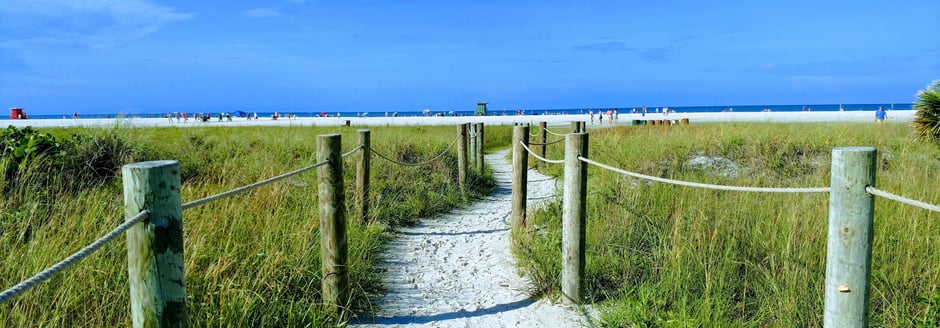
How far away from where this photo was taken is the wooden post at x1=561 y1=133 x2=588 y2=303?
13.4 ft

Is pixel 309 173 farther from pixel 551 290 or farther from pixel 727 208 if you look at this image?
pixel 727 208

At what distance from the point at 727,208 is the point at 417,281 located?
7.80 feet

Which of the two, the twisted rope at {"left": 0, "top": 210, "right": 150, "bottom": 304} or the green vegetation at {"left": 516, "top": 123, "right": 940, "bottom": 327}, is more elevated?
the twisted rope at {"left": 0, "top": 210, "right": 150, "bottom": 304}

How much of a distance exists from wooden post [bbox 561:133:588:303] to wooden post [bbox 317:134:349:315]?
1440 millimetres

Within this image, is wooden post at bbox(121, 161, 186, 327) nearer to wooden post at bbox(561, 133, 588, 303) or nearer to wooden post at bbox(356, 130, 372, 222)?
wooden post at bbox(561, 133, 588, 303)

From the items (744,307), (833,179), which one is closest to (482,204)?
(744,307)

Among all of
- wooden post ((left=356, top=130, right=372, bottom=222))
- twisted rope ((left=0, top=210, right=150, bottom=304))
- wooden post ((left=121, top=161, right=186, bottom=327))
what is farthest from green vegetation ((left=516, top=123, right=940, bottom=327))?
twisted rope ((left=0, top=210, right=150, bottom=304))

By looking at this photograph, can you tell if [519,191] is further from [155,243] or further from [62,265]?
[62,265]

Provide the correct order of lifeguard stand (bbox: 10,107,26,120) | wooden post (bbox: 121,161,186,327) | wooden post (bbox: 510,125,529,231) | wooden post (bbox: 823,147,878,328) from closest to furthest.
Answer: wooden post (bbox: 121,161,186,327)
wooden post (bbox: 823,147,878,328)
wooden post (bbox: 510,125,529,231)
lifeguard stand (bbox: 10,107,26,120)

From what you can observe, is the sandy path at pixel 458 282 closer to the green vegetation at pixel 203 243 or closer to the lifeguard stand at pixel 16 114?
the green vegetation at pixel 203 243

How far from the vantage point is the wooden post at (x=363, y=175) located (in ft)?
19.7

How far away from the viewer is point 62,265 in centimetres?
173

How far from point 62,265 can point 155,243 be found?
35cm

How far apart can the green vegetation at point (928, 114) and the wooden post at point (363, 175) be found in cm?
912
